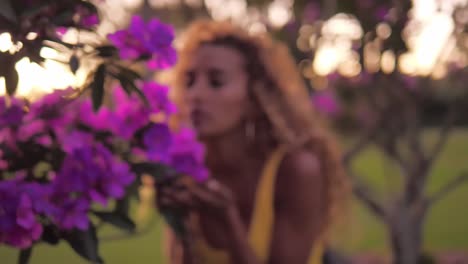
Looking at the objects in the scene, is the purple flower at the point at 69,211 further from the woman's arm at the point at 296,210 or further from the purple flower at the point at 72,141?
the woman's arm at the point at 296,210

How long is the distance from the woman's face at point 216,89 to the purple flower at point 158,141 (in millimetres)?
597

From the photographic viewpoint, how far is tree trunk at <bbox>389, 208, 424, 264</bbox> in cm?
438

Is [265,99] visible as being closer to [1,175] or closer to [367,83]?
[1,175]

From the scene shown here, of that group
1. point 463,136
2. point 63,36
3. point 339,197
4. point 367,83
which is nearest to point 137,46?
point 63,36

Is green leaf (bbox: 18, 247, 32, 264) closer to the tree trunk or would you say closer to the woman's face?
the woman's face

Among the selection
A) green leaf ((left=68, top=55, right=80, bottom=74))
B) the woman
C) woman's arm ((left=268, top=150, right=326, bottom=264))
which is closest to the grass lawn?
the woman

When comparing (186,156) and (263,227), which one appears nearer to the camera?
(186,156)

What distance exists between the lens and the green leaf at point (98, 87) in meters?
1.39

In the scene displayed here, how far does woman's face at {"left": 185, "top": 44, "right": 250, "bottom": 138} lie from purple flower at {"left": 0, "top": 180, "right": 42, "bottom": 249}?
98 centimetres

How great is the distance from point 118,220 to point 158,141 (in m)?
0.23

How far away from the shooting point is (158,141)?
1.67 m

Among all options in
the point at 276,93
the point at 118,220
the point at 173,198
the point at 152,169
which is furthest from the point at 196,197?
the point at 276,93

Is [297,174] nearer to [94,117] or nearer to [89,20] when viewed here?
[94,117]

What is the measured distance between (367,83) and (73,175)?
134 inches
